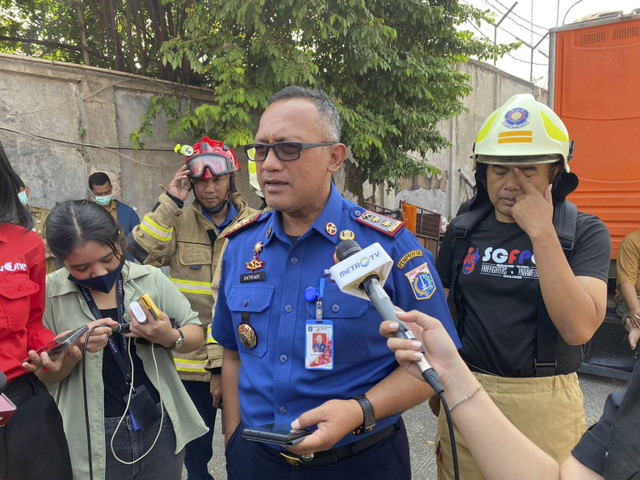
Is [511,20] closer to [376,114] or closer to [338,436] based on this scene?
[376,114]

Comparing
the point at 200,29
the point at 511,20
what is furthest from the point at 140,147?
the point at 511,20

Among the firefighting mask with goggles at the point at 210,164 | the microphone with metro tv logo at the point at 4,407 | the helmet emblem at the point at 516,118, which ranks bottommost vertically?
the microphone with metro tv logo at the point at 4,407

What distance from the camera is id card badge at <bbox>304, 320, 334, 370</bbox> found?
1680 mm

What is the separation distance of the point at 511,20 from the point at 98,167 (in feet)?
53.4

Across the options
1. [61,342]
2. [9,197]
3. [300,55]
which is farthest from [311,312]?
[300,55]

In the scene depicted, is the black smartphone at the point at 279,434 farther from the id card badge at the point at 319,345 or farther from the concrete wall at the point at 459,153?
the concrete wall at the point at 459,153

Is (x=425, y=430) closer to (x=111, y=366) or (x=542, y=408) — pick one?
(x=542, y=408)

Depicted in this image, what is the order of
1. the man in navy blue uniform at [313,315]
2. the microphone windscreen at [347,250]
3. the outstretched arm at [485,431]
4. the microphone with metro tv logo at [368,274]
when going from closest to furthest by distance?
the outstretched arm at [485,431] < the microphone with metro tv logo at [368,274] < the microphone windscreen at [347,250] < the man in navy blue uniform at [313,315]

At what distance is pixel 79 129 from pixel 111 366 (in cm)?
609

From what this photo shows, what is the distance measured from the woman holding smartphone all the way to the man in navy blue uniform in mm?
475

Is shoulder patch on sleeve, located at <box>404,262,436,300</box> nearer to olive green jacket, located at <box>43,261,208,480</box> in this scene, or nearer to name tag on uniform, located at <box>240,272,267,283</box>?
name tag on uniform, located at <box>240,272,267,283</box>

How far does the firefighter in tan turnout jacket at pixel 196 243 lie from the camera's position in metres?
3.20

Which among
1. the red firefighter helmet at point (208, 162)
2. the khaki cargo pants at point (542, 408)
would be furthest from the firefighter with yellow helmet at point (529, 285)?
the red firefighter helmet at point (208, 162)

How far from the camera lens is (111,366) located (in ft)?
7.25
